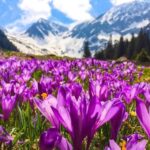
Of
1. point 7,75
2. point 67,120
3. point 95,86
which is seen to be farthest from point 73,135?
point 7,75

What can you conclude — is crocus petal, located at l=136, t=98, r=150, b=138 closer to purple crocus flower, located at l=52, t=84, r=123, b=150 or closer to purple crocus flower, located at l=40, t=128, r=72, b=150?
purple crocus flower, located at l=52, t=84, r=123, b=150

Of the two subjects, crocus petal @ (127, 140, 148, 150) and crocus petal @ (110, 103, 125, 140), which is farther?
crocus petal @ (110, 103, 125, 140)

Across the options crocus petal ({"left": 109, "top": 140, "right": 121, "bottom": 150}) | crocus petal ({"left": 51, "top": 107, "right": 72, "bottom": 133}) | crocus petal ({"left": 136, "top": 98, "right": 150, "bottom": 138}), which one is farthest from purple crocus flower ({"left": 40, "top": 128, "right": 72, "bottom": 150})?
crocus petal ({"left": 136, "top": 98, "right": 150, "bottom": 138})

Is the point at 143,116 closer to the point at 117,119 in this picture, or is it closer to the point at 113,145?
the point at 113,145

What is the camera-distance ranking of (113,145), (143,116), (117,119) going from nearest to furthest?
(113,145)
(143,116)
(117,119)

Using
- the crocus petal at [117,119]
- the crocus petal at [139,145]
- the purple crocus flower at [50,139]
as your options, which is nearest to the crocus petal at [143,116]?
the crocus petal at [139,145]

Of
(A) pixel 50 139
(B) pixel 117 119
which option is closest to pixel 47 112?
(A) pixel 50 139

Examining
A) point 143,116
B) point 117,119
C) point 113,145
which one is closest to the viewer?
point 113,145

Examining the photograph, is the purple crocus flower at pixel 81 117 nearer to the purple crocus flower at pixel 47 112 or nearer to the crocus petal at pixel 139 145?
the purple crocus flower at pixel 47 112

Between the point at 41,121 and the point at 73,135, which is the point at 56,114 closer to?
the point at 73,135

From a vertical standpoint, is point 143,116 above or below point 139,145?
above

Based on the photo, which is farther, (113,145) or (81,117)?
(81,117)
